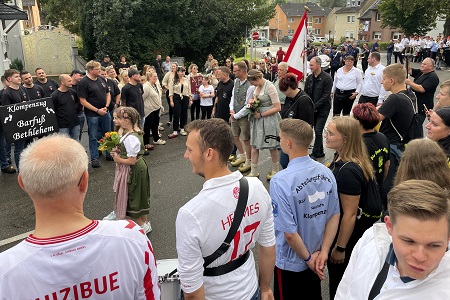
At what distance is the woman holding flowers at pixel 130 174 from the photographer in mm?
4805

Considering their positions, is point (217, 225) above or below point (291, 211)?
above

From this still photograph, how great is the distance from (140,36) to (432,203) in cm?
1800

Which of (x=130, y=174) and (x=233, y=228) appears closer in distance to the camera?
(x=233, y=228)

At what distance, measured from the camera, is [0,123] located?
7082 mm

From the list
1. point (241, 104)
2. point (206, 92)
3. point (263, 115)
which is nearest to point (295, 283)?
point (263, 115)

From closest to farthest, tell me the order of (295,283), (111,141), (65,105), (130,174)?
(295,283) → (130,174) → (111,141) → (65,105)

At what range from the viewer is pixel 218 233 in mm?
2152

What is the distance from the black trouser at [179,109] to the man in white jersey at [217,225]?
24.7 ft

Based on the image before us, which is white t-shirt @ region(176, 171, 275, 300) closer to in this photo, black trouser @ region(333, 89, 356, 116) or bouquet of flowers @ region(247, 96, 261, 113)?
bouquet of flowers @ region(247, 96, 261, 113)

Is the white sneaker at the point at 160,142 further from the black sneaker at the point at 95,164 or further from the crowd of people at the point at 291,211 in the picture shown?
the crowd of people at the point at 291,211

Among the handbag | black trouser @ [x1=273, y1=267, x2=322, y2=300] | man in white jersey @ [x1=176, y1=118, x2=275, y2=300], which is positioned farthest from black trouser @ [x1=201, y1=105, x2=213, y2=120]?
man in white jersey @ [x1=176, y1=118, x2=275, y2=300]

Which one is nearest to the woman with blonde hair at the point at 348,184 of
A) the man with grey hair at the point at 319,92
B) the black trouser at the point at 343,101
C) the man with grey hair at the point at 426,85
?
the man with grey hair at the point at 319,92

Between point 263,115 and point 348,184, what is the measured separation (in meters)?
3.52

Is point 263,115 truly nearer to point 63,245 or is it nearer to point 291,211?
point 291,211
